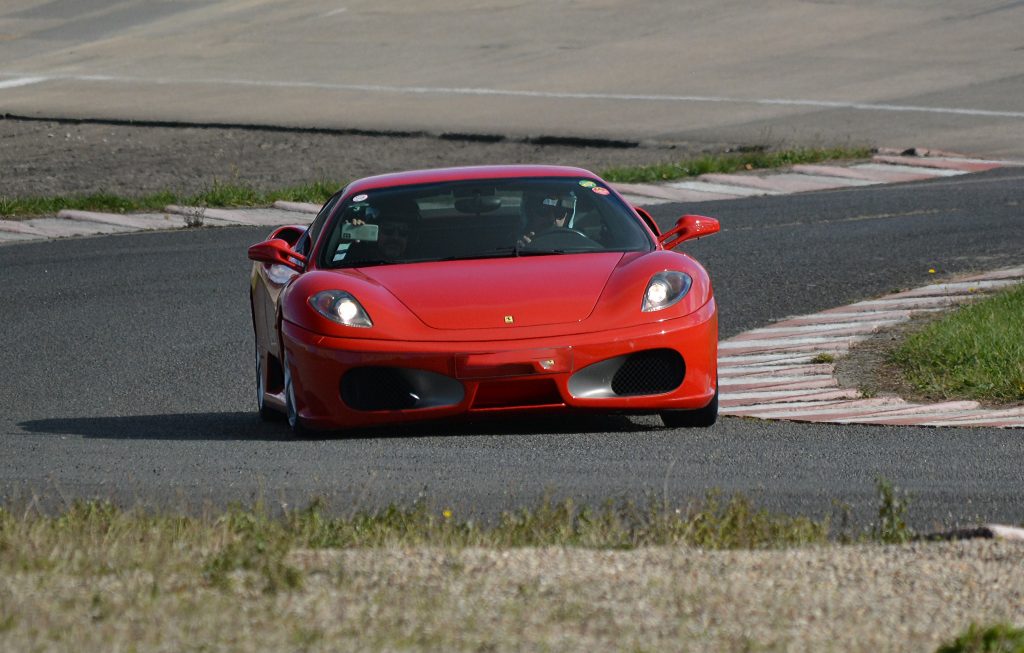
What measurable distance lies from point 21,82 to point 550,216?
27.1 m

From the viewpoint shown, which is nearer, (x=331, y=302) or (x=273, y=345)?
(x=331, y=302)

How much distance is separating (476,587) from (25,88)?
2992cm

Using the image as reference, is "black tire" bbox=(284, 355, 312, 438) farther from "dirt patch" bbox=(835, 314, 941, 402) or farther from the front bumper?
"dirt patch" bbox=(835, 314, 941, 402)

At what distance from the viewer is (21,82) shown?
111 feet

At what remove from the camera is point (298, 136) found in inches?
965

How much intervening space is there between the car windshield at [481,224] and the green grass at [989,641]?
4.70 m

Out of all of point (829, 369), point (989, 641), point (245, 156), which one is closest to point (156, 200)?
point (245, 156)

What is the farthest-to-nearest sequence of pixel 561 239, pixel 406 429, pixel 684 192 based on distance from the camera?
pixel 684 192 < pixel 561 239 < pixel 406 429

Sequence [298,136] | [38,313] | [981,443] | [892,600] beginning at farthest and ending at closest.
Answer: [298,136] < [38,313] < [981,443] < [892,600]

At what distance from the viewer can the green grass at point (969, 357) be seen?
336 inches

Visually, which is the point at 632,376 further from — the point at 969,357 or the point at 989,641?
the point at 989,641

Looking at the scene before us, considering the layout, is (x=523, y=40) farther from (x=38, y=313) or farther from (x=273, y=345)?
(x=273, y=345)

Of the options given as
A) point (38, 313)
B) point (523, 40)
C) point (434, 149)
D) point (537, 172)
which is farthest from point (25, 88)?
point (537, 172)

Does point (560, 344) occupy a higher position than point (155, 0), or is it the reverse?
point (560, 344)
